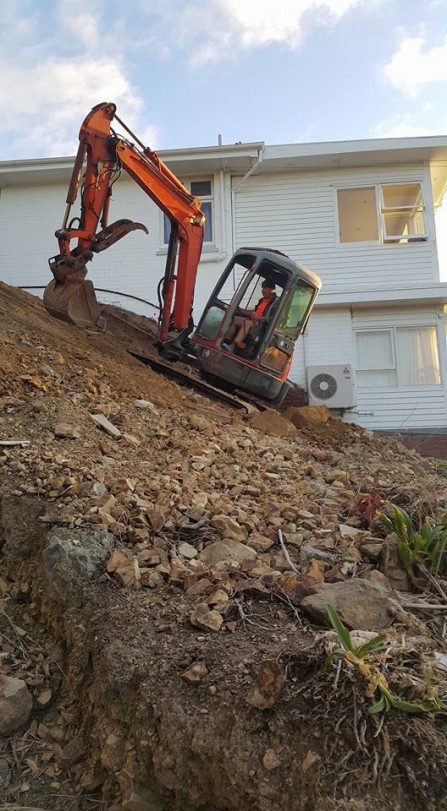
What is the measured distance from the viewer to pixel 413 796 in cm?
176

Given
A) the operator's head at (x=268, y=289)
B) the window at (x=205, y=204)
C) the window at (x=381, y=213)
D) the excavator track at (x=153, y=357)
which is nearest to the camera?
the operator's head at (x=268, y=289)

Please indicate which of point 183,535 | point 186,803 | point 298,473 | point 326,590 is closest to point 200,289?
point 298,473

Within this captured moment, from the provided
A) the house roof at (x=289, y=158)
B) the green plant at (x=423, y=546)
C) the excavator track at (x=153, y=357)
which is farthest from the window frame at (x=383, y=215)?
the green plant at (x=423, y=546)

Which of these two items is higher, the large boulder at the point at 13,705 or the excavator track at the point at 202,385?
the excavator track at the point at 202,385

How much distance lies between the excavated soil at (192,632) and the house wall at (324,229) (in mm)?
7886

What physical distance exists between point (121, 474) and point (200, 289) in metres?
8.51

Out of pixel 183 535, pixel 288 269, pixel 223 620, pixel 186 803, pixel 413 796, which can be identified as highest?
pixel 288 269

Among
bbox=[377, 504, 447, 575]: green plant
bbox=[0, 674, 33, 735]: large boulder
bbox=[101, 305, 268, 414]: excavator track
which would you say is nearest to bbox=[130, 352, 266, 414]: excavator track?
bbox=[101, 305, 268, 414]: excavator track

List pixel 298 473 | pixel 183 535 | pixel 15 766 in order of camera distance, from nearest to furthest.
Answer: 1. pixel 15 766
2. pixel 183 535
3. pixel 298 473

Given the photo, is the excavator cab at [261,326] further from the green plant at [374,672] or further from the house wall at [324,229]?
the green plant at [374,672]

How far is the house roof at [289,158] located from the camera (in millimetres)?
11836

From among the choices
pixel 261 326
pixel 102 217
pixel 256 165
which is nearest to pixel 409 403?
pixel 261 326

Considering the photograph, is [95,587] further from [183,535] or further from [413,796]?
[413,796]

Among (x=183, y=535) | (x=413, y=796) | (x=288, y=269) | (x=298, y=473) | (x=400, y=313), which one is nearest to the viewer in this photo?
(x=413, y=796)
